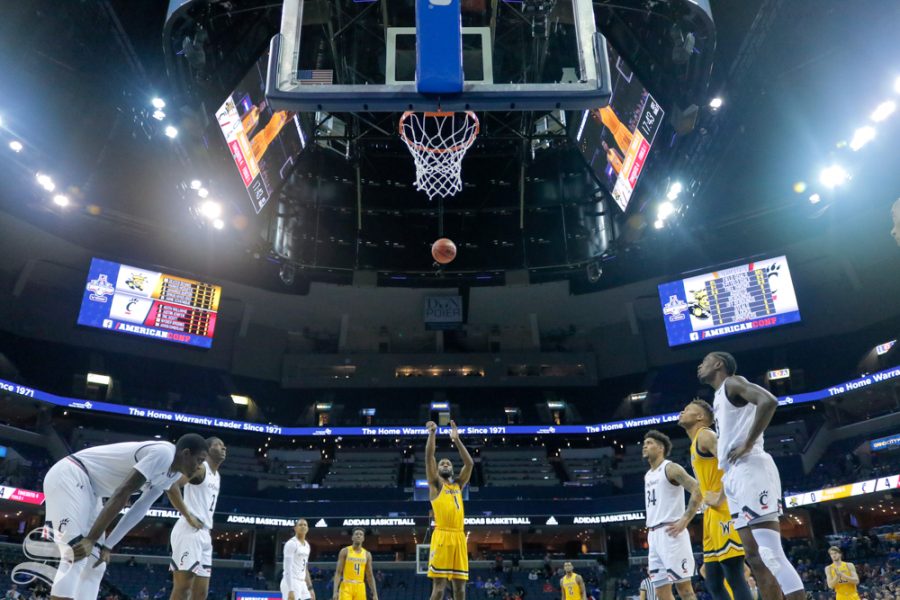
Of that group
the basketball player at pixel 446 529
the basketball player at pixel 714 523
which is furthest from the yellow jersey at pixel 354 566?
the basketball player at pixel 714 523

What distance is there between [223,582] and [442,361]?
15.9 m

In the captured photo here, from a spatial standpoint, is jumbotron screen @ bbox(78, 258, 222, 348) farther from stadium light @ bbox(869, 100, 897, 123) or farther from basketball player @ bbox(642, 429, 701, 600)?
basketball player @ bbox(642, 429, 701, 600)

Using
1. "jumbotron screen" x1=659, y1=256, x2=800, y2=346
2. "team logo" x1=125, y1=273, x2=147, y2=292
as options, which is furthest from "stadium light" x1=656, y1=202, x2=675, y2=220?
"team logo" x1=125, y1=273, x2=147, y2=292

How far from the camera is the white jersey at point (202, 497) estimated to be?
727 cm

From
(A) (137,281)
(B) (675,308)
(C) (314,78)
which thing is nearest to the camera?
(C) (314,78)

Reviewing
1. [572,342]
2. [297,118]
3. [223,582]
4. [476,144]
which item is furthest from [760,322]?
[223,582]

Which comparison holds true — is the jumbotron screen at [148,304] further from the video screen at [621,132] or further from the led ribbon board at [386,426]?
the video screen at [621,132]

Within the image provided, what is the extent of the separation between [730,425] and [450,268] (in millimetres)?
19605

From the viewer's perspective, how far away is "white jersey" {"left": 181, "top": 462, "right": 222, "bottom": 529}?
7.27 m

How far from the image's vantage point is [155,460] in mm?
4848

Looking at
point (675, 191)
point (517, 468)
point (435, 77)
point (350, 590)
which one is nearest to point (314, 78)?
point (435, 77)

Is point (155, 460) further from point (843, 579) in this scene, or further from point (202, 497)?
point (843, 579)

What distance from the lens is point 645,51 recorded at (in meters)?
11.8

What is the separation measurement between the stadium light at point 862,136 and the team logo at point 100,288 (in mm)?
27528
